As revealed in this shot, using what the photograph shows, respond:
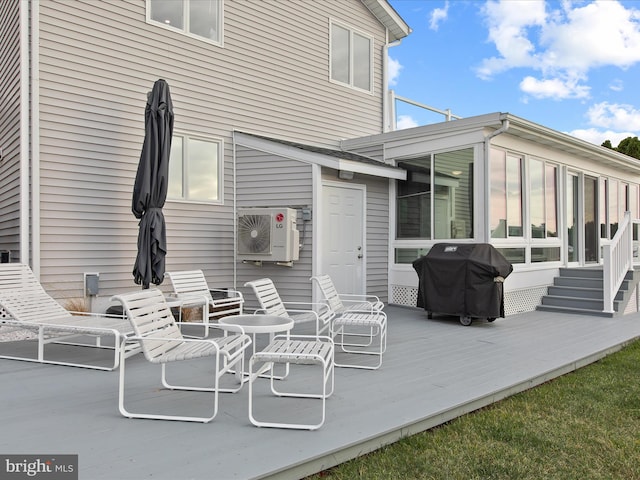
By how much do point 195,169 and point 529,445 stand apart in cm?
605

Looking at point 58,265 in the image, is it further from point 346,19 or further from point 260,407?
point 346,19

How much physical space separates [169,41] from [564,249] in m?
7.76

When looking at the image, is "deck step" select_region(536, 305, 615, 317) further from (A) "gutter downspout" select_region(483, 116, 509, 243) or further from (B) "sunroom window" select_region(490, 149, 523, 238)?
(A) "gutter downspout" select_region(483, 116, 509, 243)

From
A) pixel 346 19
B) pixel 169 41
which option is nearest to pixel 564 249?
pixel 346 19

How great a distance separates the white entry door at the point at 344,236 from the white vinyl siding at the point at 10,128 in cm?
421

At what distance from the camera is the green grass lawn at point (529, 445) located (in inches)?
111

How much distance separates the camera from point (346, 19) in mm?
9984

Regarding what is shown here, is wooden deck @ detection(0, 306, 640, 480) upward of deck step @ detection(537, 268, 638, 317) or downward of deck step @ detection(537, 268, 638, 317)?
downward

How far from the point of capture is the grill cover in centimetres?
683

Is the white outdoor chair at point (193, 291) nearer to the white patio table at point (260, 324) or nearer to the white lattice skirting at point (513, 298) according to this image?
the white patio table at point (260, 324)

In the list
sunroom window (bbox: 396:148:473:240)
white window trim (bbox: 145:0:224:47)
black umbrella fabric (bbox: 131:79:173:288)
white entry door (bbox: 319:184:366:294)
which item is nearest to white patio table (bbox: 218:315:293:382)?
black umbrella fabric (bbox: 131:79:173:288)

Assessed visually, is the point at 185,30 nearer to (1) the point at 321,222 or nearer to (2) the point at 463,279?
(1) the point at 321,222

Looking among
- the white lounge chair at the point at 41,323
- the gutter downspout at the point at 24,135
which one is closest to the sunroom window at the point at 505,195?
the white lounge chair at the point at 41,323

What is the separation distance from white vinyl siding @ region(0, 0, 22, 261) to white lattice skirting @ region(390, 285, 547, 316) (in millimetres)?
5788
